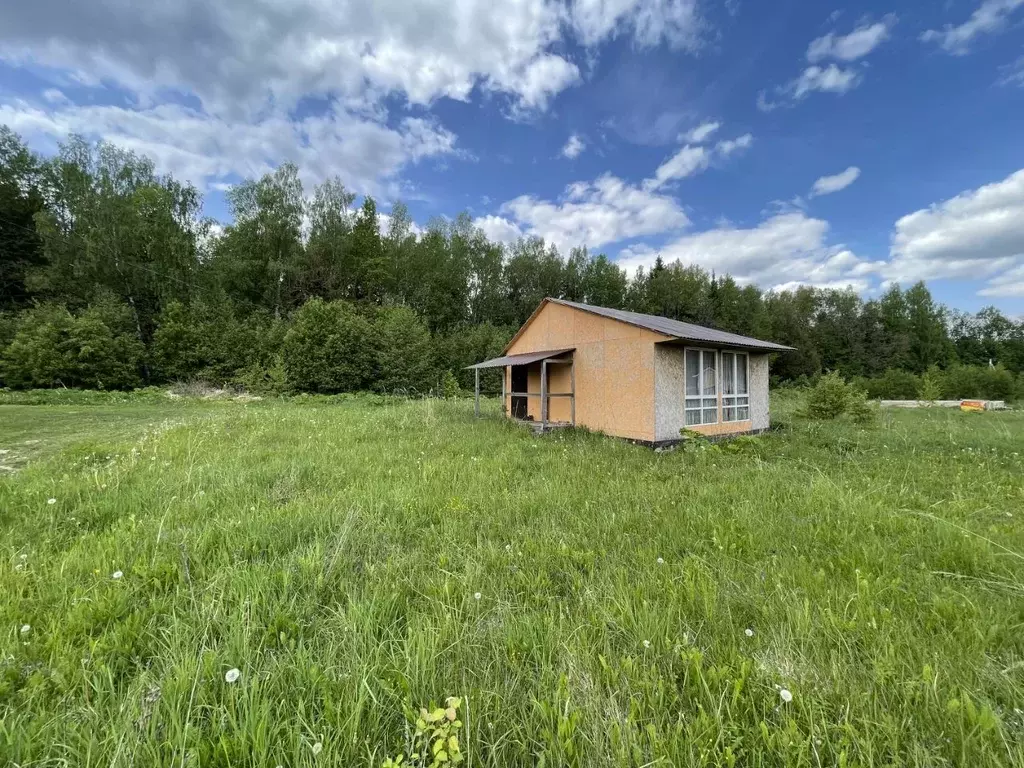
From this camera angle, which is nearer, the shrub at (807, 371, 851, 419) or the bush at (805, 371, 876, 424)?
the bush at (805, 371, 876, 424)

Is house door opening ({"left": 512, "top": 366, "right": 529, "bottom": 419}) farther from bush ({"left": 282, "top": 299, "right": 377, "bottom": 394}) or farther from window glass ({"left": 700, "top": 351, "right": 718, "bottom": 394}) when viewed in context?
bush ({"left": 282, "top": 299, "right": 377, "bottom": 394})

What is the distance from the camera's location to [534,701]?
1.66m

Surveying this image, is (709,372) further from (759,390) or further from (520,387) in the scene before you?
(520,387)

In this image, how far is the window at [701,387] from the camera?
1020cm

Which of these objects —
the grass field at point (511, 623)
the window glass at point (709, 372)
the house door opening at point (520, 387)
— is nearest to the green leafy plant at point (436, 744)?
the grass field at point (511, 623)

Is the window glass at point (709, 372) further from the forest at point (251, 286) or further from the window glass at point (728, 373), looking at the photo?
the forest at point (251, 286)

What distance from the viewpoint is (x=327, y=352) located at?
23.6 metres

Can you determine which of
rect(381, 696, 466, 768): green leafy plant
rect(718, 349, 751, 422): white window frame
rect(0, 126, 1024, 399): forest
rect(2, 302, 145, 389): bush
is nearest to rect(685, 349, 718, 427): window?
rect(718, 349, 751, 422): white window frame

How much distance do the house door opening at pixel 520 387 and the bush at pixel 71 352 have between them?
2201cm

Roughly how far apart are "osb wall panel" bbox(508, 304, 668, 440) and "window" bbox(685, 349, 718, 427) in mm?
1445

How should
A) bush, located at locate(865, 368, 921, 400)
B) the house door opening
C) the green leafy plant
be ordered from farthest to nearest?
bush, located at locate(865, 368, 921, 400) → the house door opening → the green leafy plant

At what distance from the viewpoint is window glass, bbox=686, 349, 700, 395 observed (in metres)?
10.2

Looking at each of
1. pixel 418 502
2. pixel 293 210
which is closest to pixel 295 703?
pixel 418 502

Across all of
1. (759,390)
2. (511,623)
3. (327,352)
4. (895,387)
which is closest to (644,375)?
(759,390)
